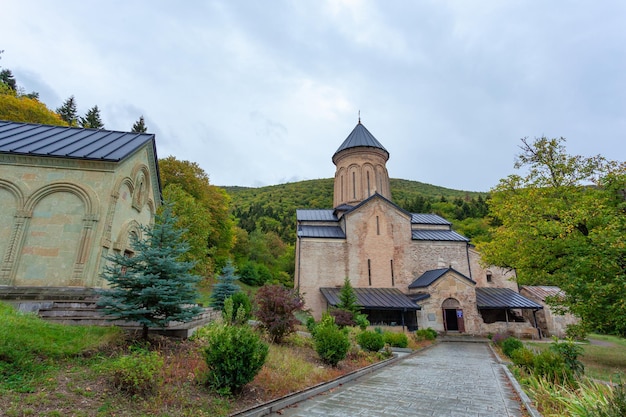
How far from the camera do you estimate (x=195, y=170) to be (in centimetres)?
3038

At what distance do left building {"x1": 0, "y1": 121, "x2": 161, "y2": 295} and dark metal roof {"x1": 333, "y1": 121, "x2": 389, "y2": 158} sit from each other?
19888 mm

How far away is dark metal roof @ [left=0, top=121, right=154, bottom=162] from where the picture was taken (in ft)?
30.4

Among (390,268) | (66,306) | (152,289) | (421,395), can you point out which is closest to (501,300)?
(390,268)

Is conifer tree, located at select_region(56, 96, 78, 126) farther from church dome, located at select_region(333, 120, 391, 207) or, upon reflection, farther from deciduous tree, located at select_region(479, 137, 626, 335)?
deciduous tree, located at select_region(479, 137, 626, 335)

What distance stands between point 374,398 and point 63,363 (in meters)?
5.64

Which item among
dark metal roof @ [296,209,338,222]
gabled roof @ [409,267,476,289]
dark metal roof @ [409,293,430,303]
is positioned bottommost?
dark metal roof @ [409,293,430,303]

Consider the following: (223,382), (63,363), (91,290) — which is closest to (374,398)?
(223,382)

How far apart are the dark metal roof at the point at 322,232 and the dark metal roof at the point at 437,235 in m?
6.06

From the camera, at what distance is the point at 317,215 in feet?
90.4

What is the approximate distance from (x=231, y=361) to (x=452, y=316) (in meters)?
20.7

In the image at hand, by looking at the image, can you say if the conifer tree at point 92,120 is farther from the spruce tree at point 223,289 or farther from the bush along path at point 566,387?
the bush along path at point 566,387

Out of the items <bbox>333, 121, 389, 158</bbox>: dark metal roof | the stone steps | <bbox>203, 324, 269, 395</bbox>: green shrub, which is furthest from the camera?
<bbox>333, 121, 389, 158</bbox>: dark metal roof

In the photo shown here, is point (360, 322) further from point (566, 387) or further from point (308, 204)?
point (308, 204)

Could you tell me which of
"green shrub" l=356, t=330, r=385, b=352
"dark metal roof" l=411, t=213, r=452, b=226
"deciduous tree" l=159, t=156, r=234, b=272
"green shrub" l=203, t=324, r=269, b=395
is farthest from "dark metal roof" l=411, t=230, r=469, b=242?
"green shrub" l=203, t=324, r=269, b=395
